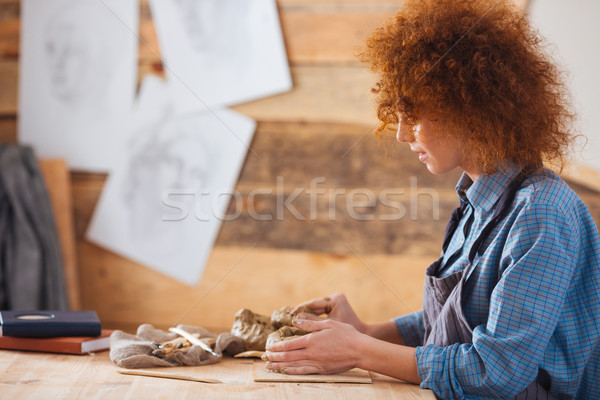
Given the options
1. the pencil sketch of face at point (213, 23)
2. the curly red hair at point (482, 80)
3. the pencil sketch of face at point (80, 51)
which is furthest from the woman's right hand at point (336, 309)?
the pencil sketch of face at point (80, 51)

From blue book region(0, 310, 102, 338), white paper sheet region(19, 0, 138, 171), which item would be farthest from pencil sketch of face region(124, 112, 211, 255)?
blue book region(0, 310, 102, 338)

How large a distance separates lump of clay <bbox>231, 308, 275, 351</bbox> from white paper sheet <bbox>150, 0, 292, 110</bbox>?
1291 mm

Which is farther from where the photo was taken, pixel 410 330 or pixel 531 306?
pixel 410 330

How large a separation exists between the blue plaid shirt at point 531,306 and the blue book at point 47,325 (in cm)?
68

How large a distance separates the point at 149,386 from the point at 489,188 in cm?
69

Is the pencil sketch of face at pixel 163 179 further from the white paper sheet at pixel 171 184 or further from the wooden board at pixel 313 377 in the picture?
the wooden board at pixel 313 377

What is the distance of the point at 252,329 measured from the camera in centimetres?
135

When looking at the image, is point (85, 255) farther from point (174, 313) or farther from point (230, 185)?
point (230, 185)

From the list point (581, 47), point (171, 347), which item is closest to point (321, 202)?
point (581, 47)

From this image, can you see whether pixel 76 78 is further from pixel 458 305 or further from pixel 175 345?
pixel 458 305

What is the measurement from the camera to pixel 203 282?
2.55 m

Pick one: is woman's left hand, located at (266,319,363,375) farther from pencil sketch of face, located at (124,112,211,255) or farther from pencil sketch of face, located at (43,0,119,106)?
pencil sketch of face, located at (43,0,119,106)

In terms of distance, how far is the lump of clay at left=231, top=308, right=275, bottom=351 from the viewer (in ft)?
4.35

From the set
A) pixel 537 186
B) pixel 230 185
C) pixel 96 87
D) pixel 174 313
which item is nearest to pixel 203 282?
pixel 174 313
